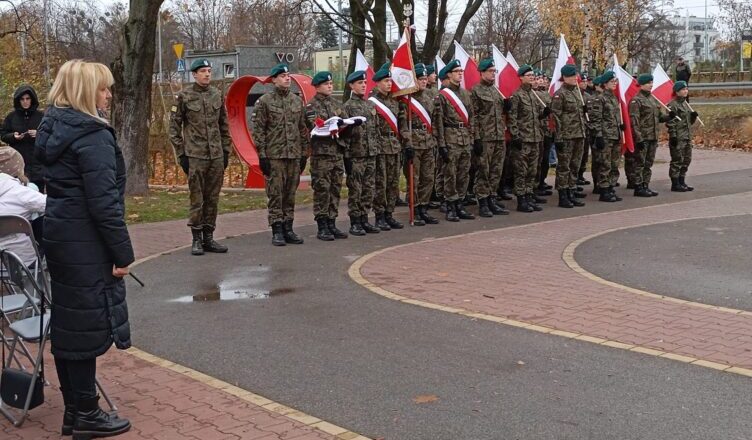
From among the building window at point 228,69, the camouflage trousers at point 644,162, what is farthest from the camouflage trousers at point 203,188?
the building window at point 228,69

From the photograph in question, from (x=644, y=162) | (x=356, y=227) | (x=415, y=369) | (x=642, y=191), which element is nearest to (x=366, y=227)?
(x=356, y=227)

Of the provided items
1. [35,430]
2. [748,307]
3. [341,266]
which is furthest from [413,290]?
[35,430]

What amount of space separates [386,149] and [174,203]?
5.30 metres

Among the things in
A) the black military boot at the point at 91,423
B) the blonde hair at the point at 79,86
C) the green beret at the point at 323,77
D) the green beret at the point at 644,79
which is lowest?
the black military boot at the point at 91,423

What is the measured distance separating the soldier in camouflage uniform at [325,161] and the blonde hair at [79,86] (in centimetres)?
677

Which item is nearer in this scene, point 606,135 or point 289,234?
point 289,234

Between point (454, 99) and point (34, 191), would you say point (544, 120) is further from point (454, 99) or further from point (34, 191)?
point (34, 191)

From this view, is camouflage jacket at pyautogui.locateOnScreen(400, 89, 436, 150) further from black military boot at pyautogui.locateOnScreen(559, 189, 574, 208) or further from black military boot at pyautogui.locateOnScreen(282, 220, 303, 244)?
black military boot at pyautogui.locateOnScreen(559, 189, 574, 208)

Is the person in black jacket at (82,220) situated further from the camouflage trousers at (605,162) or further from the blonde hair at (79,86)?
the camouflage trousers at (605,162)

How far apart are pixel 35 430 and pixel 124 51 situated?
12.7 m

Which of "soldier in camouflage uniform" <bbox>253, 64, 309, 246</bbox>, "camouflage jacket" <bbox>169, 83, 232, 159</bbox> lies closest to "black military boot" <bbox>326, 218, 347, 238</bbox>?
"soldier in camouflage uniform" <bbox>253, 64, 309, 246</bbox>

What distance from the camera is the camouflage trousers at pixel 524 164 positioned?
1390 centimetres

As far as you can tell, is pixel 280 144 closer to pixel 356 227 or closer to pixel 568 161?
pixel 356 227

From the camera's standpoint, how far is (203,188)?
10.6 metres
